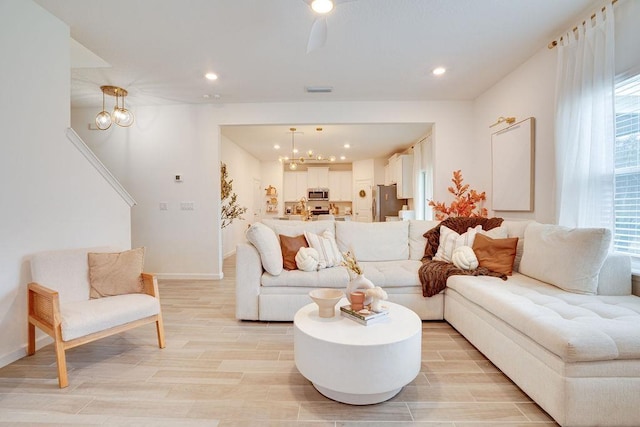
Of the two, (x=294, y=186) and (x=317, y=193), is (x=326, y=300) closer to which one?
(x=317, y=193)

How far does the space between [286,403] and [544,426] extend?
4.36 feet

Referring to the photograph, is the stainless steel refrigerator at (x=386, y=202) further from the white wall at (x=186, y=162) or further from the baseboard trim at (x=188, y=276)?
the baseboard trim at (x=188, y=276)

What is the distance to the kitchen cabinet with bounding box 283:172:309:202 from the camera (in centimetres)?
948

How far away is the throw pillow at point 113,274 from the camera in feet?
7.66

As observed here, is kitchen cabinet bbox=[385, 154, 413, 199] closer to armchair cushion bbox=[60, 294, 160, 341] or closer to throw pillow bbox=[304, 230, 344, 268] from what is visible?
throw pillow bbox=[304, 230, 344, 268]

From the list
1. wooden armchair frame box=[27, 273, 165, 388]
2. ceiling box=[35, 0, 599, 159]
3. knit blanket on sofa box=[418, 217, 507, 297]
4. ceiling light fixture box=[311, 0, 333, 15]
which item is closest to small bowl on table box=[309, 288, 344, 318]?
knit blanket on sofa box=[418, 217, 507, 297]

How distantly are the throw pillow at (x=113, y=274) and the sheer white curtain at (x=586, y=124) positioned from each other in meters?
3.74

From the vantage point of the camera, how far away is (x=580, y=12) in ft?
8.00

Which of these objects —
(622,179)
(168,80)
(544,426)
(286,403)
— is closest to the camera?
(544,426)

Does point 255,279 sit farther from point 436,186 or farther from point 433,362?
point 436,186

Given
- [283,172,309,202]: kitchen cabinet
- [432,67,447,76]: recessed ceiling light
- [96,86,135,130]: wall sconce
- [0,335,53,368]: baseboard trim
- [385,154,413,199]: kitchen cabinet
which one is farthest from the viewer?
[283,172,309,202]: kitchen cabinet

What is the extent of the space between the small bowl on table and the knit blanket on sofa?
124 cm

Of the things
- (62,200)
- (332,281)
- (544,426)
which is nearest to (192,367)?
(332,281)

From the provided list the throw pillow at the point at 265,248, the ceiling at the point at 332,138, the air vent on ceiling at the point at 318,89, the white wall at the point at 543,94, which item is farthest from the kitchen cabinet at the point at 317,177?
the throw pillow at the point at 265,248
